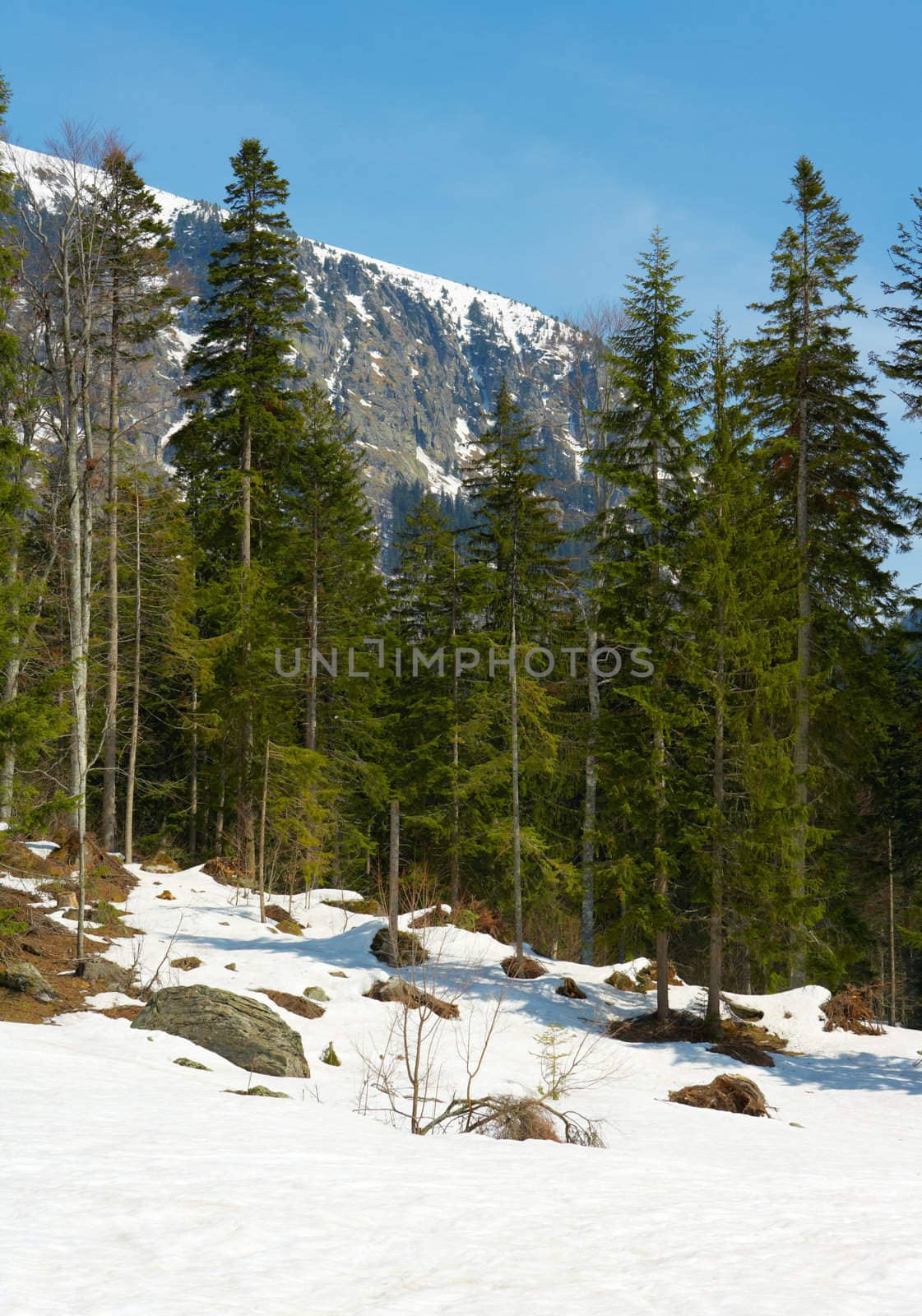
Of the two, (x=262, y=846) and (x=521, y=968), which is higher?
(x=262, y=846)

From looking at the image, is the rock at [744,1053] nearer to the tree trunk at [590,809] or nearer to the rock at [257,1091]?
the tree trunk at [590,809]

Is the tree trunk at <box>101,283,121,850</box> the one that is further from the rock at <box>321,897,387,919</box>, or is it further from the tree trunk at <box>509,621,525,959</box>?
the tree trunk at <box>509,621,525,959</box>

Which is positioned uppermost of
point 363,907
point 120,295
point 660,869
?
point 120,295

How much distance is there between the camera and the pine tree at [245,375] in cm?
2408

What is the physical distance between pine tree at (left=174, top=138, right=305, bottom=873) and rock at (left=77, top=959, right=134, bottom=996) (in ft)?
34.9

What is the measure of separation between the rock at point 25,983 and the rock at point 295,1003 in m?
3.52

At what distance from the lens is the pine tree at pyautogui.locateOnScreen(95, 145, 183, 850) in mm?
15148

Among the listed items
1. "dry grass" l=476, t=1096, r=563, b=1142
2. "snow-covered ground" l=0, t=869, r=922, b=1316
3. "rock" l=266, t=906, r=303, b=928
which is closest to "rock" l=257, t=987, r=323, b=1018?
"snow-covered ground" l=0, t=869, r=922, b=1316

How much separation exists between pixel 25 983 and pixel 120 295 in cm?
1122

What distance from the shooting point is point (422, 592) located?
82.7 feet

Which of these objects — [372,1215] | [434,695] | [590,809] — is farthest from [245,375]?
[372,1215]

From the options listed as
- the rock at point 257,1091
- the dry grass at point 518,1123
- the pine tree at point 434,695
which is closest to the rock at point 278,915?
the pine tree at point 434,695

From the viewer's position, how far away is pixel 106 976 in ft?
40.3

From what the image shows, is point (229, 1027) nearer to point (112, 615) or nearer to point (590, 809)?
point (590, 809)
